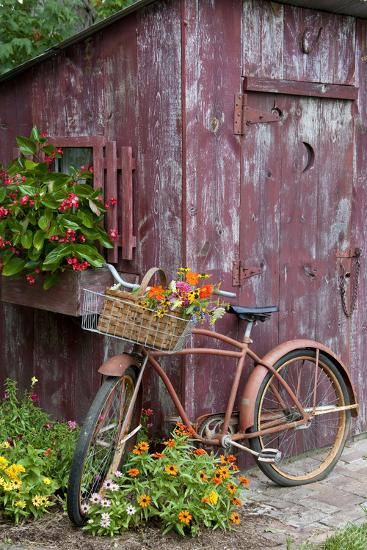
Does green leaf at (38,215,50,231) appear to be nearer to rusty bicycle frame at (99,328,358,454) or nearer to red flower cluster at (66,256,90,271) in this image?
red flower cluster at (66,256,90,271)

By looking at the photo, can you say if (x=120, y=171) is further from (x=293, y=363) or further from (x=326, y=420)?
(x=326, y=420)

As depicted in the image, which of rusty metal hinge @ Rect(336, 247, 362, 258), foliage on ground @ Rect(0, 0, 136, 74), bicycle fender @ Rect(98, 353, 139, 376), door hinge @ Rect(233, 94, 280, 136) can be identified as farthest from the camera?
foliage on ground @ Rect(0, 0, 136, 74)

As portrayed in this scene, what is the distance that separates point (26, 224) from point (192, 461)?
170cm

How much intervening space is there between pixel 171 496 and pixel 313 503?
0.97 m

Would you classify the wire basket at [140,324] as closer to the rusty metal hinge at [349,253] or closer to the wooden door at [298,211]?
the wooden door at [298,211]

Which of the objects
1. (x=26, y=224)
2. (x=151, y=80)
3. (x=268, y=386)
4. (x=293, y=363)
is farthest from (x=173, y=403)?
(x=151, y=80)

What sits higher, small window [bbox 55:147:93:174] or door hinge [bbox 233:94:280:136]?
door hinge [bbox 233:94:280:136]

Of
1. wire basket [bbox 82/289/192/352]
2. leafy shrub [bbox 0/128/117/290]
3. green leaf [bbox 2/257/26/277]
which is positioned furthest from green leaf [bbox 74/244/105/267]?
wire basket [bbox 82/289/192/352]

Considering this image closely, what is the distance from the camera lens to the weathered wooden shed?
16.3ft

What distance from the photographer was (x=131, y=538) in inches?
172

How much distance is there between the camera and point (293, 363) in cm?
562

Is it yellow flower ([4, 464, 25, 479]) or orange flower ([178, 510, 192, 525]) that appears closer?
orange flower ([178, 510, 192, 525])

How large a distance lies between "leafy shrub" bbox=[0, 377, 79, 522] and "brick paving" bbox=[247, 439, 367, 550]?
1117mm

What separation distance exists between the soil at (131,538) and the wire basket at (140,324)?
962mm
